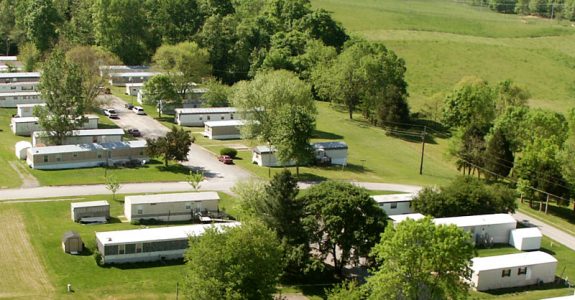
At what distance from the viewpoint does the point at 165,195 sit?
57188mm

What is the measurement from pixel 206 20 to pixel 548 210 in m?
65.5

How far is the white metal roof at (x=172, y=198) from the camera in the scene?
2197 inches

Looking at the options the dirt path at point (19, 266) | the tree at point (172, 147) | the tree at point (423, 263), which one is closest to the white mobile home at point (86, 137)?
the tree at point (172, 147)

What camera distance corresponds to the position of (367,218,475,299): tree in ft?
125

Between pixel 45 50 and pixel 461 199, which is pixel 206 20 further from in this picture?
pixel 461 199

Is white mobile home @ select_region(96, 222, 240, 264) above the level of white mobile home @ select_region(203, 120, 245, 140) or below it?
below

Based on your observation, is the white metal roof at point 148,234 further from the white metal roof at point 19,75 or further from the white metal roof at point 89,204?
the white metal roof at point 19,75

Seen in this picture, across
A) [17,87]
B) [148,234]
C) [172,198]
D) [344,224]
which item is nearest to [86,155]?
[172,198]

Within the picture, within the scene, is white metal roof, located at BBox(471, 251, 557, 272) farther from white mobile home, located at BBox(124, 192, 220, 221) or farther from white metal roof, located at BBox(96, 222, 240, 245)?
white mobile home, located at BBox(124, 192, 220, 221)

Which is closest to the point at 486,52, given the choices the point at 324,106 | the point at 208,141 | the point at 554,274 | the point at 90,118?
the point at 324,106

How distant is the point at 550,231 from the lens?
6025 centimetres

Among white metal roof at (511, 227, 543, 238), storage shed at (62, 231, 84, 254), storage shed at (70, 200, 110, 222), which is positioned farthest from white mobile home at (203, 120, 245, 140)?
white metal roof at (511, 227, 543, 238)

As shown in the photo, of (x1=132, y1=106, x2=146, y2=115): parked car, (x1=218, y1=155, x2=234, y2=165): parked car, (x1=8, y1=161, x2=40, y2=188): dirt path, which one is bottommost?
(x1=8, y1=161, x2=40, y2=188): dirt path

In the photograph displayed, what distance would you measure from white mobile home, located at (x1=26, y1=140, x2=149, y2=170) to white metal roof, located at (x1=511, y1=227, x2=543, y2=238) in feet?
113
